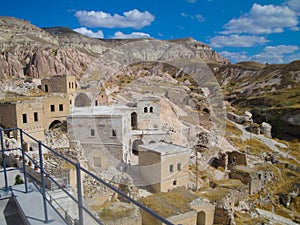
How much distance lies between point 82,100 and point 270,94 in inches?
1530

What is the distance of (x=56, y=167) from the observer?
30.7 feet

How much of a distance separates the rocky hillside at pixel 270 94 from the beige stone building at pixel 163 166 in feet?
84.7

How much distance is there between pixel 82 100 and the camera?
83.0 feet

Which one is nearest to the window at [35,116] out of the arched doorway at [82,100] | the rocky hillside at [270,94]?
the arched doorway at [82,100]

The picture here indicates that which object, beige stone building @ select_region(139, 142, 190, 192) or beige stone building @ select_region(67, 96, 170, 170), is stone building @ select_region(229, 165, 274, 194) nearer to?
beige stone building @ select_region(139, 142, 190, 192)

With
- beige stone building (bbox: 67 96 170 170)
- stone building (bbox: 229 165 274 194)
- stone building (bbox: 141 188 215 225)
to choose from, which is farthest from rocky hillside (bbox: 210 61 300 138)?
stone building (bbox: 141 188 215 225)

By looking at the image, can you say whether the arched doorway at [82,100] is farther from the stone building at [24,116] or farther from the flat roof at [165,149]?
the flat roof at [165,149]

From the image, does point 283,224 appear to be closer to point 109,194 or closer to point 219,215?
point 219,215

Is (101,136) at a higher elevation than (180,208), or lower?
higher

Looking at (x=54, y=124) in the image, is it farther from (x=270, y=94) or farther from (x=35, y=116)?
(x=270, y=94)

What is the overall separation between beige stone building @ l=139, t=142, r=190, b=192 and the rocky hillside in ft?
84.7

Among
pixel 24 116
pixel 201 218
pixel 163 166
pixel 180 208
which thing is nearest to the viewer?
pixel 180 208

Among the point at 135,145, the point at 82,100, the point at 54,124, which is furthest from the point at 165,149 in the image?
the point at 82,100

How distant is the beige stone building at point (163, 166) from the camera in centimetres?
1284
